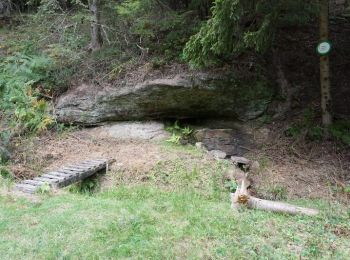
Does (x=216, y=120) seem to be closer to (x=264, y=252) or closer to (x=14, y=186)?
(x=14, y=186)

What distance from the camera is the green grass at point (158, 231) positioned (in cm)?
441

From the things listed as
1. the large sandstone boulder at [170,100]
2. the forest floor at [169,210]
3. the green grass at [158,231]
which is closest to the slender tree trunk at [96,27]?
the large sandstone boulder at [170,100]

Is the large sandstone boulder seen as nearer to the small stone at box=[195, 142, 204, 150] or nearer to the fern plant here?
the fern plant

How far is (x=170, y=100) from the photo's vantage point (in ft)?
31.8

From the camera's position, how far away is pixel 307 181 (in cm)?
772

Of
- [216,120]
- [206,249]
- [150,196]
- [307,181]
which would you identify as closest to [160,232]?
[206,249]

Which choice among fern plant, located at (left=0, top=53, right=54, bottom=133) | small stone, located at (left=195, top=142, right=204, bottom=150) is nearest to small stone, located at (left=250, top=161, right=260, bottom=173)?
small stone, located at (left=195, top=142, right=204, bottom=150)

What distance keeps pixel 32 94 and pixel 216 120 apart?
4.86 meters

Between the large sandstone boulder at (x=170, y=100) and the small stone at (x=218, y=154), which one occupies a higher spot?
the large sandstone boulder at (x=170, y=100)

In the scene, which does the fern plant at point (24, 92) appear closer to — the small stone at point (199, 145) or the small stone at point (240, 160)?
the small stone at point (199, 145)

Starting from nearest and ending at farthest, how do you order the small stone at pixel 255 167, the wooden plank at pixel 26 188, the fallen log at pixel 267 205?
the fallen log at pixel 267 205
the wooden plank at pixel 26 188
the small stone at pixel 255 167

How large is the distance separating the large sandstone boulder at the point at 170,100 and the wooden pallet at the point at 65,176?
2.05 m

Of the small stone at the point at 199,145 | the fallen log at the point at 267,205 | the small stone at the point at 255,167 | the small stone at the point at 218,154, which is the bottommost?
the fallen log at the point at 267,205

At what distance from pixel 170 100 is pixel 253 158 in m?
2.52
